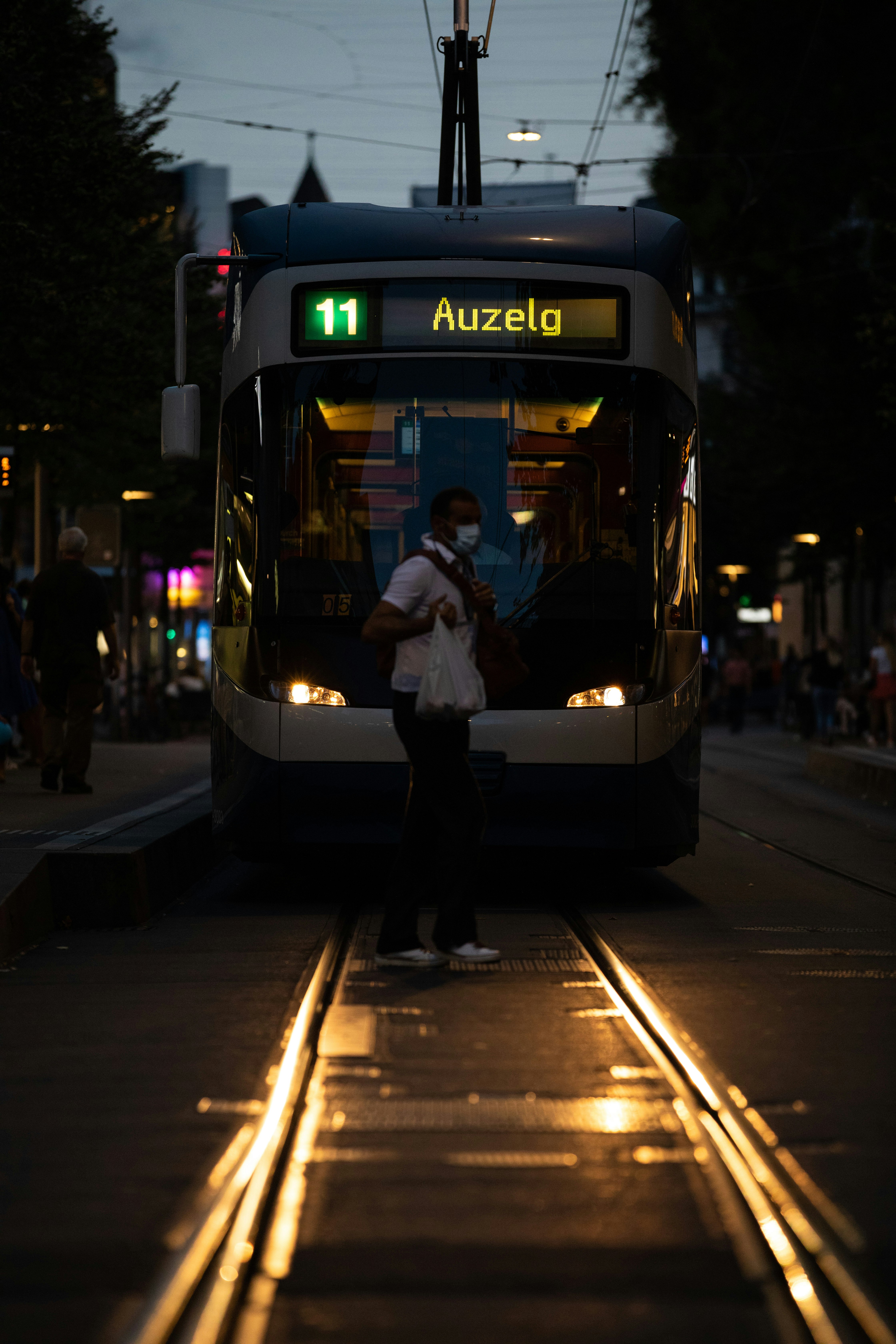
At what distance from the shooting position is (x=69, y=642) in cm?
1416

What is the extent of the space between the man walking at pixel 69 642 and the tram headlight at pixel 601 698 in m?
5.19

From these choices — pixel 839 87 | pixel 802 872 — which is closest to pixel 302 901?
pixel 802 872

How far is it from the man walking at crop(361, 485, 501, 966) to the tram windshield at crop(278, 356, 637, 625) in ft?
6.35

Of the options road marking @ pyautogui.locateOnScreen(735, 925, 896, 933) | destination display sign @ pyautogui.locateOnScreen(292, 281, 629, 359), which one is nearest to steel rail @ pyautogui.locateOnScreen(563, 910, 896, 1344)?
road marking @ pyautogui.locateOnScreen(735, 925, 896, 933)

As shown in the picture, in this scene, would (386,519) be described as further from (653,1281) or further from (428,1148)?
(653,1281)

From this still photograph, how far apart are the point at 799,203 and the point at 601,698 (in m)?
27.0

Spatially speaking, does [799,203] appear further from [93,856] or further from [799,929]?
[93,856]

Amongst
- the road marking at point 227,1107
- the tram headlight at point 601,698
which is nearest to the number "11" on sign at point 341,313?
the tram headlight at point 601,698

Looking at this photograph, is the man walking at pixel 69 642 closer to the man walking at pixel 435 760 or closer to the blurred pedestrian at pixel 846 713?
the man walking at pixel 435 760

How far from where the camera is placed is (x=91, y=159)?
17.5m

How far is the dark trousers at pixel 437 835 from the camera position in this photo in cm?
764

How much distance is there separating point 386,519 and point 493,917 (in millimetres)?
1986

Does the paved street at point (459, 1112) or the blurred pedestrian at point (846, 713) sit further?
the blurred pedestrian at point (846, 713)

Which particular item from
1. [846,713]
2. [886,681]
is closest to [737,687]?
[846,713]
